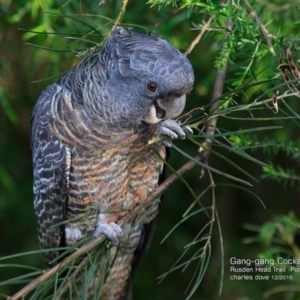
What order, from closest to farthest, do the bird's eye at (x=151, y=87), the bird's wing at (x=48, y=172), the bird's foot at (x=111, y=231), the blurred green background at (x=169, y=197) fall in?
the bird's eye at (x=151, y=87)
the bird's foot at (x=111, y=231)
the bird's wing at (x=48, y=172)
the blurred green background at (x=169, y=197)

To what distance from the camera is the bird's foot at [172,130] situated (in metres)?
1.46

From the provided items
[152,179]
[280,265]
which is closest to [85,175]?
[152,179]

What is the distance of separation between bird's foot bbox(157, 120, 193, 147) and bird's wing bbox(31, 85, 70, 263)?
382 mm

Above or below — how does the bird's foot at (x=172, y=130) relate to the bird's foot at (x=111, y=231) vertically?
above

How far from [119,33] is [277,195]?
1.53 metres

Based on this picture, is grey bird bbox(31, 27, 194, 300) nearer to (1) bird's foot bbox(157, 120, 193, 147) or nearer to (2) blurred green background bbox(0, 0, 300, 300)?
(1) bird's foot bbox(157, 120, 193, 147)

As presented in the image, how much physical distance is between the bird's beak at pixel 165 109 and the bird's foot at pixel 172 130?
0.04 meters

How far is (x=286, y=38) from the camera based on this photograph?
1597mm

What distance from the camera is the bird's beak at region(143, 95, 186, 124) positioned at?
62.6 inches

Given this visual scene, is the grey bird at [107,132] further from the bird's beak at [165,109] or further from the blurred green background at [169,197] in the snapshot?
the blurred green background at [169,197]

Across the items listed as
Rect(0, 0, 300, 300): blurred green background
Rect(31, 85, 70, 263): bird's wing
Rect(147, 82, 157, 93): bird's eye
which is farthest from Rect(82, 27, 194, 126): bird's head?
Rect(0, 0, 300, 300): blurred green background

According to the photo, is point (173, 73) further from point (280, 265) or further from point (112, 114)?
point (280, 265)

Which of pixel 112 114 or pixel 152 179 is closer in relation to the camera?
pixel 112 114

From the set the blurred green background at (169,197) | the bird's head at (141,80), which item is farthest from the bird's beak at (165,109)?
the blurred green background at (169,197)
